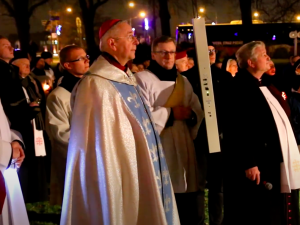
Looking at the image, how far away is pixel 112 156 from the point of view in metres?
2.90

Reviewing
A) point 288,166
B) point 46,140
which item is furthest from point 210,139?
point 46,140

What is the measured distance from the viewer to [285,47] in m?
29.1

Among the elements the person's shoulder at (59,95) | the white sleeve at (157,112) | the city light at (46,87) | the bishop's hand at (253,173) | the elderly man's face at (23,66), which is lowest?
the bishop's hand at (253,173)

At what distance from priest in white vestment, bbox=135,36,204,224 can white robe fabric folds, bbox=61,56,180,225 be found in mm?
936

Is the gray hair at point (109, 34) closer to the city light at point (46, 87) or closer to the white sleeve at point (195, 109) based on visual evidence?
the white sleeve at point (195, 109)

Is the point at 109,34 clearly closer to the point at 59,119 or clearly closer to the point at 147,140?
the point at 147,140

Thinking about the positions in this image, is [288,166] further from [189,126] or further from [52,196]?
[52,196]

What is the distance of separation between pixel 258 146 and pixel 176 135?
2.40 ft

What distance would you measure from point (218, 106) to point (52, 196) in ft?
5.84

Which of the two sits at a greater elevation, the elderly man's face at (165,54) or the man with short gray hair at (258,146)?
the elderly man's face at (165,54)

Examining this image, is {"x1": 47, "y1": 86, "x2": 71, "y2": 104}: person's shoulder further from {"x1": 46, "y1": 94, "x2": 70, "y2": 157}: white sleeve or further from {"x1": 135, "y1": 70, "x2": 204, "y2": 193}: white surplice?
{"x1": 135, "y1": 70, "x2": 204, "y2": 193}: white surplice

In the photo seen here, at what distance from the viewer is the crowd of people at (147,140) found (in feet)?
9.57

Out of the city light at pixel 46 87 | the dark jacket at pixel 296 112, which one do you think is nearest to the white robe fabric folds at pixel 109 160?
the dark jacket at pixel 296 112

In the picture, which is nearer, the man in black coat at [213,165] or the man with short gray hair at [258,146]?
the man with short gray hair at [258,146]
